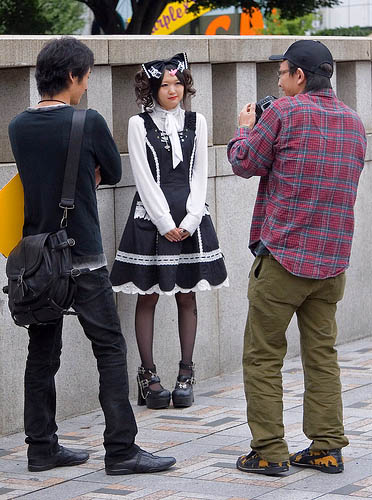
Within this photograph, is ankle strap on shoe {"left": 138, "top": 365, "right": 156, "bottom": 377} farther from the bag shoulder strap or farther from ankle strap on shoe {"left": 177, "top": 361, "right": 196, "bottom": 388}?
the bag shoulder strap

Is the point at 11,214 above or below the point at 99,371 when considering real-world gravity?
above

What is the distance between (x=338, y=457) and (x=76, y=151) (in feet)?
5.83

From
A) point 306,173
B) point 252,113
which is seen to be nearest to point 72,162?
point 252,113

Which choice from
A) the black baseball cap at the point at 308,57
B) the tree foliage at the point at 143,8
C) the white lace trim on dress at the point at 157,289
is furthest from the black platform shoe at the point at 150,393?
the tree foliage at the point at 143,8

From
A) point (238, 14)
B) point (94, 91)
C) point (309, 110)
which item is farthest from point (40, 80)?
point (238, 14)

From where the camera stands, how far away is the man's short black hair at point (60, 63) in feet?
17.3

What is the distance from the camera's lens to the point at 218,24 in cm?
3275

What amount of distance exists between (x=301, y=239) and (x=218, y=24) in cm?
2807

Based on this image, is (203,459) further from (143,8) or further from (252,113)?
(143,8)

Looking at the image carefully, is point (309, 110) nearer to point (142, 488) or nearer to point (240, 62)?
point (142, 488)

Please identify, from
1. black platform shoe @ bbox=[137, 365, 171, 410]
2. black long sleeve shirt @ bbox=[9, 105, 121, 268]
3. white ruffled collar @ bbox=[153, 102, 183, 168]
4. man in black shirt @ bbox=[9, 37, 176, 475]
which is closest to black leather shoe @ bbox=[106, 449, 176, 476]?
man in black shirt @ bbox=[9, 37, 176, 475]

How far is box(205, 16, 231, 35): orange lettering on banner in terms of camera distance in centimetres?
3222

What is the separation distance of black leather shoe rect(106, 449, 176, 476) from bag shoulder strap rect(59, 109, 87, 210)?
3.89 feet

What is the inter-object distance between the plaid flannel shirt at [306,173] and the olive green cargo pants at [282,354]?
0.11 metres
